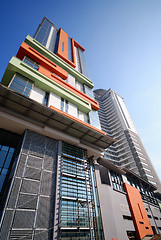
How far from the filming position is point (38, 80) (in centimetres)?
2017

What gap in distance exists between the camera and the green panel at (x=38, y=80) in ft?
61.7

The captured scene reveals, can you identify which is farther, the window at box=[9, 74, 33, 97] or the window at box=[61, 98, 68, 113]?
the window at box=[61, 98, 68, 113]

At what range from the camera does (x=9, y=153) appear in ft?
53.1

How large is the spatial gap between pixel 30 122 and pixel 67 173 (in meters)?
7.94

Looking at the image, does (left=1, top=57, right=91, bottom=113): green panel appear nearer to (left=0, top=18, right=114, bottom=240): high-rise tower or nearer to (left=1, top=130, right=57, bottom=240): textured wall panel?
(left=0, top=18, right=114, bottom=240): high-rise tower

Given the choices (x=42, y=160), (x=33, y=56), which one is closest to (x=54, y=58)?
(x=33, y=56)

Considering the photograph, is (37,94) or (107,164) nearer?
(37,94)

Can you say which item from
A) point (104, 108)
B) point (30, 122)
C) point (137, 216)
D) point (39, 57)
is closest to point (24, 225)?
point (30, 122)

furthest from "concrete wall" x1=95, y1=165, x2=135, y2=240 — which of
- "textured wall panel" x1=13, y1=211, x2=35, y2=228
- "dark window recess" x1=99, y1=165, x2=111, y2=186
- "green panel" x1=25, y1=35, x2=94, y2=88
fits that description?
"green panel" x1=25, y1=35, x2=94, y2=88

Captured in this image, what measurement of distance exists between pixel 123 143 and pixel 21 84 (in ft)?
208

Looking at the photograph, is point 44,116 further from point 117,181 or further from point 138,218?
point 138,218

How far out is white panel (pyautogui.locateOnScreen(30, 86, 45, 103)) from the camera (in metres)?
18.7

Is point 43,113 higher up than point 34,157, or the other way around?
point 43,113

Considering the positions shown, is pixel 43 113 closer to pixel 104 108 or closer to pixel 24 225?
pixel 24 225
